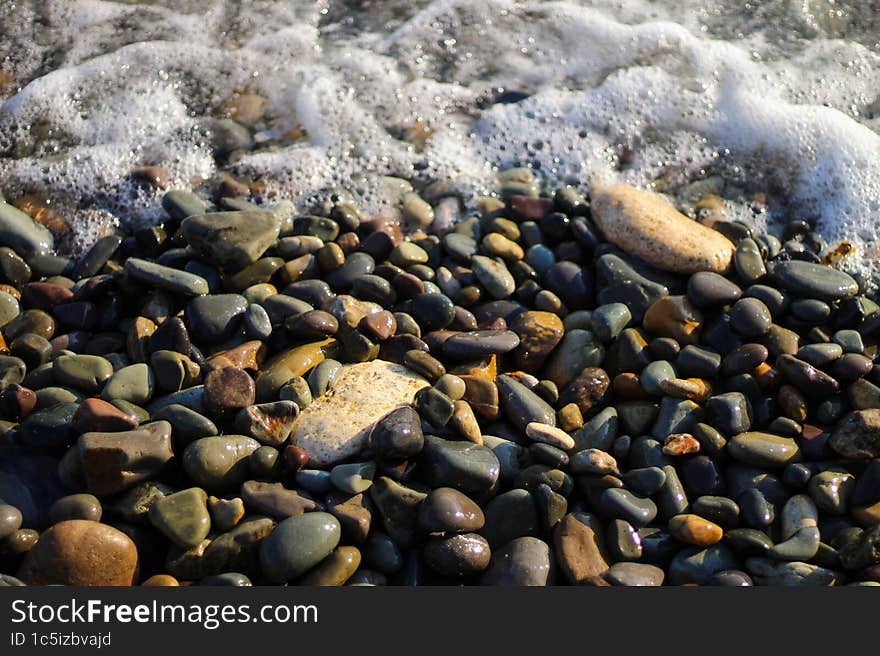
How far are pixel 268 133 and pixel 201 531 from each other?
7.86 feet

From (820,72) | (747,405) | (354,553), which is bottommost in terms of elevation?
(354,553)

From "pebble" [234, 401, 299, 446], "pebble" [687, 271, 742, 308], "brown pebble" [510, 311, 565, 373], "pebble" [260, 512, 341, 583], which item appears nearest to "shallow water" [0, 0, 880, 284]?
"pebble" [687, 271, 742, 308]

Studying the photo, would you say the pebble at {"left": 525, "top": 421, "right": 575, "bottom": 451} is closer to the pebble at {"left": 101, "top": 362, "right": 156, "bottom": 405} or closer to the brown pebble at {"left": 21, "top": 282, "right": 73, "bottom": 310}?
the pebble at {"left": 101, "top": 362, "right": 156, "bottom": 405}

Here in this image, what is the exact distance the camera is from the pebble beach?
2.60 m

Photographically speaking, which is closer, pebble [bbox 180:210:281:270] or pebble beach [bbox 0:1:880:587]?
pebble beach [bbox 0:1:880:587]

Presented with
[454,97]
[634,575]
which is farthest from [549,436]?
[454,97]

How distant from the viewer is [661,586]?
99.1 inches

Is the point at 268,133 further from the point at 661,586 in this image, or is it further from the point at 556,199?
the point at 661,586

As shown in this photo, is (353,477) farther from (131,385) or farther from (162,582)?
(131,385)

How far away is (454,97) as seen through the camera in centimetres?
459

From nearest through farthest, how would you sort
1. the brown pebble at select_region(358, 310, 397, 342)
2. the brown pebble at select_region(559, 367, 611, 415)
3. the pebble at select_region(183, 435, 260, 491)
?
1. the pebble at select_region(183, 435, 260, 491)
2. the brown pebble at select_region(559, 367, 611, 415)
3. the brown pebble at select_region(358, 310, 397, 342)

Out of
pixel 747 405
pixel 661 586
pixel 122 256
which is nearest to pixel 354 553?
pixel 661 586

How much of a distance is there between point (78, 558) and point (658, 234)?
240 cm

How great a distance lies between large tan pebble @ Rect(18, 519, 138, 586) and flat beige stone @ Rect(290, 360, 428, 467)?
63 centimetres
